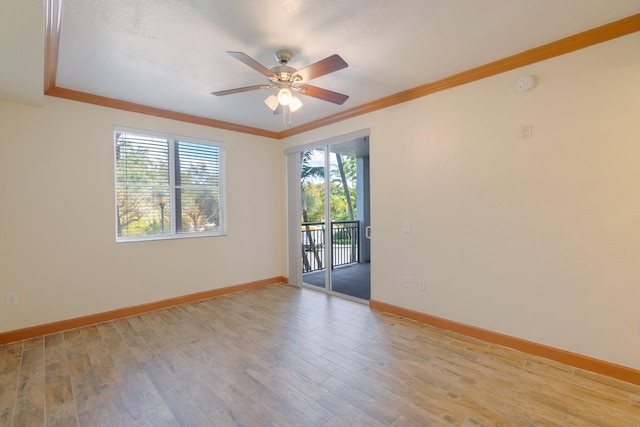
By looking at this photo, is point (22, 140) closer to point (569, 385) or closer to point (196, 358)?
point (196, 358)

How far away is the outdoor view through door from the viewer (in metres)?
4.34

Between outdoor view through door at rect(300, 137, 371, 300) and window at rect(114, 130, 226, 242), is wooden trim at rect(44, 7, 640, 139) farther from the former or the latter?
outdoor view through door at rect(300, 137, 371, 300)

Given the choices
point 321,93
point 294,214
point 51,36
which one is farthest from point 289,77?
point 294,214

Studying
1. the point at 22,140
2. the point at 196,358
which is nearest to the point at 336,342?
the point at 196,358

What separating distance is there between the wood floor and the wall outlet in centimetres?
40

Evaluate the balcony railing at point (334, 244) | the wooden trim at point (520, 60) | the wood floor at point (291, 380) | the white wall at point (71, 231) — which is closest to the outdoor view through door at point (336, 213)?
the balcony railing at point (334, 244)

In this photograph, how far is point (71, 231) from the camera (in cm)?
317

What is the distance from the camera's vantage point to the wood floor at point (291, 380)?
1.81m

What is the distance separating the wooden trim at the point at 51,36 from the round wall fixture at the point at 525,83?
11.2 feet

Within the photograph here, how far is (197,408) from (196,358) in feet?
2.25

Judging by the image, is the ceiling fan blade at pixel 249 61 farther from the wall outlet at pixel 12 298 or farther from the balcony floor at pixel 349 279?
the wall outlet at pixel 12 298

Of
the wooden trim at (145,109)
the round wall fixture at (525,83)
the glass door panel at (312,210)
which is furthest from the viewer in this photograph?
the glass door panel at (312,210)

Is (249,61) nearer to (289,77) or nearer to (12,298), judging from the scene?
(289,77)

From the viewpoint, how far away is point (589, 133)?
2236 mm
